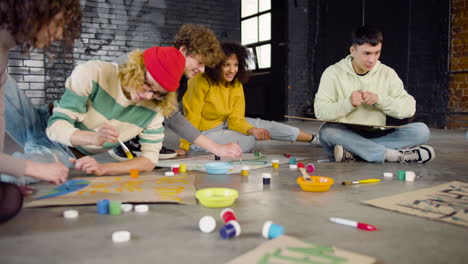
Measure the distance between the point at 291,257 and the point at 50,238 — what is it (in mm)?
643

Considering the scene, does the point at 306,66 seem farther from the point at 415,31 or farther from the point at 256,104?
the point at 415,31

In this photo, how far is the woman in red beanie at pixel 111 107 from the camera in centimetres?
157

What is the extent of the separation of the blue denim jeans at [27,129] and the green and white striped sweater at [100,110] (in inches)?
6.4

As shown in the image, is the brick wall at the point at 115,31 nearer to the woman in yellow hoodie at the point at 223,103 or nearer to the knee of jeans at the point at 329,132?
the woman in yellow hoodie at the point at 223,103

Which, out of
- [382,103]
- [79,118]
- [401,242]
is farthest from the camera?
[382,103]

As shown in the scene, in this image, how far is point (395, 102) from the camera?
2.40 metres

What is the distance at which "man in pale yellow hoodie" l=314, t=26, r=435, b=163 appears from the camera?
7.83 feet

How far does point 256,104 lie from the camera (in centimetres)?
648

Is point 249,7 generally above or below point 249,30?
above

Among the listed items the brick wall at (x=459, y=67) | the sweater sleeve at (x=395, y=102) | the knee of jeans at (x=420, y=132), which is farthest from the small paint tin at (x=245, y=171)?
the brick wall at (x=459, y=67)

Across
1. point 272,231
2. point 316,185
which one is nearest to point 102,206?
point 272,231

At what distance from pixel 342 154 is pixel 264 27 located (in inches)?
159

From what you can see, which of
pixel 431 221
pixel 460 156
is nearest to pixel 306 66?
pixel 460 156

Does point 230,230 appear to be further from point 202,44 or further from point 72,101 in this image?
point 202,44
